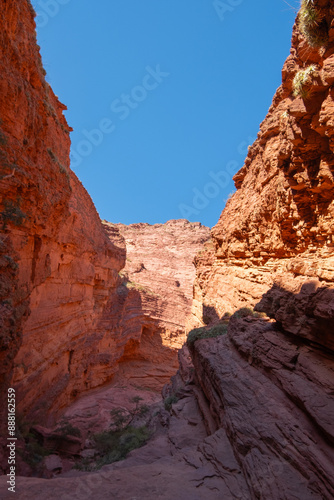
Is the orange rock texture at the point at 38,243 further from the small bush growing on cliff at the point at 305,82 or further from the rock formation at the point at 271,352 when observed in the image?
the small bush growing on cliff at the point at 305,82

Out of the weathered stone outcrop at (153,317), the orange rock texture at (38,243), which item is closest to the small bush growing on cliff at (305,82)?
the orange rock texture at (38,243)

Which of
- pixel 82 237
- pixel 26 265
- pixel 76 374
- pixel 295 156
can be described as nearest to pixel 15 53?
pixel 26 265

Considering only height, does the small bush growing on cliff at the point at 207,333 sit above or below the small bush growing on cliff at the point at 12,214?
below

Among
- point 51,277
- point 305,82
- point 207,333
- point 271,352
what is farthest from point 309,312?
point 51,277

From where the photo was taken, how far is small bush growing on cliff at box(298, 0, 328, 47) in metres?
5.76

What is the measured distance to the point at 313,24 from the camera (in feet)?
19.4

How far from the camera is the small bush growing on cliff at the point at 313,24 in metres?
5.76

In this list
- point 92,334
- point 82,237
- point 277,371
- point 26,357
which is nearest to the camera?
point 277,371

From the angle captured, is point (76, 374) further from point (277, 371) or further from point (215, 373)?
point (277, 371)

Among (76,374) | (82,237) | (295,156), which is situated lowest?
(76,374)

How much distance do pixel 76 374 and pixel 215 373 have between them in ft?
45.8

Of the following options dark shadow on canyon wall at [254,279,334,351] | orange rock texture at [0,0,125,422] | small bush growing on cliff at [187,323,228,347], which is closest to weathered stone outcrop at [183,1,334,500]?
dark shadow on canyon wall at [254,279,334,351]

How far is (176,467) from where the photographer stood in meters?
5.05

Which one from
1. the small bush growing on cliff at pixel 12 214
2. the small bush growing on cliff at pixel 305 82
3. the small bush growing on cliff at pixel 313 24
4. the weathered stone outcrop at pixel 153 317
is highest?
the small bush growing on cliff at pixel 313 24
